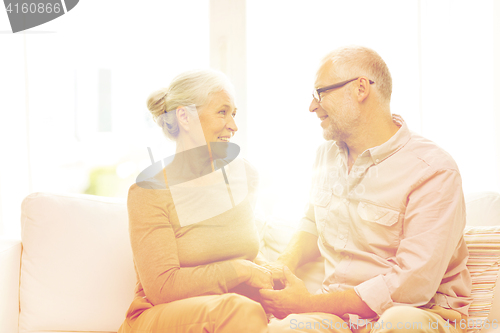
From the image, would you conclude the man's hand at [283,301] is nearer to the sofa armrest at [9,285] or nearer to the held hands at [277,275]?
the held hands at [277,275]

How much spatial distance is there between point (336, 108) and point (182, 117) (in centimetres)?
51

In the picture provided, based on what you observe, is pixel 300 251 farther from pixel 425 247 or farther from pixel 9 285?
pixel 9 285

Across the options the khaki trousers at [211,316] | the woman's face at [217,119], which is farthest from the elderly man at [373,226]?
the woman's face at [217,119]

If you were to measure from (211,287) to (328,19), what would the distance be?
1528 mm

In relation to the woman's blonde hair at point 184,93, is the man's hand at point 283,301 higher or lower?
lower

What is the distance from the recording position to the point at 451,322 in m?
1.03

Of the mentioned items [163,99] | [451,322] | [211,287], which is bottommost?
[451,322]

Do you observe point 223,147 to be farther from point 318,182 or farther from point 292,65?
point 292,65

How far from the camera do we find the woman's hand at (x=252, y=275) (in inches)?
41.6

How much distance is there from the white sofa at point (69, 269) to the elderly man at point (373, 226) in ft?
0.62

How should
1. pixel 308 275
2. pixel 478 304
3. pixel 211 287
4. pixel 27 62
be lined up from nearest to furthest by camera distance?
pixel 211 287 < pixel 478 304 < pixel 308 275 < pixel 27 62

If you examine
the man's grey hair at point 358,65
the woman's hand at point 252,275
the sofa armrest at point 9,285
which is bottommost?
the sofa armrest at point 9,285

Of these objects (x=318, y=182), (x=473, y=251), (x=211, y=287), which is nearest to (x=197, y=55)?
(x=318, y=182)

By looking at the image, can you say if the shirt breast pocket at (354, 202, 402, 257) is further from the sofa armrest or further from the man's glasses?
the sofa armrest
